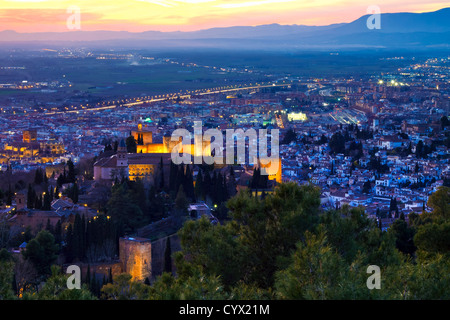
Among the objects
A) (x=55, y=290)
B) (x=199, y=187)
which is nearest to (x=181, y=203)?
(x=199, y=187)

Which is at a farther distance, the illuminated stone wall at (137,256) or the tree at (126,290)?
the illuminated stone wall at (137,256)

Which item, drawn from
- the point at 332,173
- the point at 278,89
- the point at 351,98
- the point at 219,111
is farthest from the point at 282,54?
the point at 332,173

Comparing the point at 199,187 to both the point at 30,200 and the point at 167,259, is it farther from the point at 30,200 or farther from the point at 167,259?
the point at 167,259

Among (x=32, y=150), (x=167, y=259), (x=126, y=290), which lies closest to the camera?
(x=126, y=290)

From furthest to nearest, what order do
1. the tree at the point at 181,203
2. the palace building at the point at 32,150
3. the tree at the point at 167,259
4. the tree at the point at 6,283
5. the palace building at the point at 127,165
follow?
the palace building at the point at 32,150
the palace building at the point at 127,165
the tree at the point at 181,203
the tree at the point at 167,259
the tree at the point at 6,283

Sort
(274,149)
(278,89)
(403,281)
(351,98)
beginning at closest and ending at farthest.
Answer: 1. (403,281)
2. (274,149)
3. (351,98)
4. (278,89)

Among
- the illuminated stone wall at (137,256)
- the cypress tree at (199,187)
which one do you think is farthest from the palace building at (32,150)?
the illuminated stone wall at (137,256)

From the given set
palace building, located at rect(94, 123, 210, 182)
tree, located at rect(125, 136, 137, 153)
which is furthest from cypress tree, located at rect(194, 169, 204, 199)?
tree, located at rect(125, 136, 137, 153)

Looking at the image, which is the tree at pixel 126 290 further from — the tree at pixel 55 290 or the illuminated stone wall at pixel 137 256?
the illuminated stone wall at pixel 137 256

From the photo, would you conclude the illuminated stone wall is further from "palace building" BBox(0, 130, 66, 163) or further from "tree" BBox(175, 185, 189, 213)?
"palace building" BBox(0, 130, 66, 163)

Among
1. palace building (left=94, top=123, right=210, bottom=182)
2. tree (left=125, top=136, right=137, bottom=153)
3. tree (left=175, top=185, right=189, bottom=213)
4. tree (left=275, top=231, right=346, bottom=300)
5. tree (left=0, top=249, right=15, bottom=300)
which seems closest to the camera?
tree (left=275, top=231, right=346, bottom=300)
